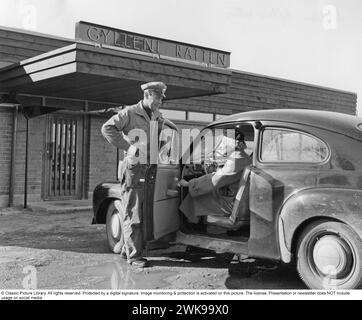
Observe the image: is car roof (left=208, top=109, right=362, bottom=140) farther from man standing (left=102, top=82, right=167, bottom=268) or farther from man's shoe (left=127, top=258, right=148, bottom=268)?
man's shoe (left=127, top=258, right=148, bottom=268)

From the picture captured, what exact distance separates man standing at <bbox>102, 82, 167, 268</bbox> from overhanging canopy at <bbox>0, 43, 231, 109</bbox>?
243 cm

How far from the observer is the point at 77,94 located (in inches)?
389

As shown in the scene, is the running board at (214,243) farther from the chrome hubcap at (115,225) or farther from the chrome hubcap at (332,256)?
the chrome hubcap at (115,225)

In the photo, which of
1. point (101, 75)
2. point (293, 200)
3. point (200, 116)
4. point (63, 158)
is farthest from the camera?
point (200, 116)

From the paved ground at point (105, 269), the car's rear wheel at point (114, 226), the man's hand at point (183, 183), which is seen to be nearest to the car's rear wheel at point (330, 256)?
the paved ground at point (105, 269)

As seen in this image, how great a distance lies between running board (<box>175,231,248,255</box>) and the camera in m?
4.57

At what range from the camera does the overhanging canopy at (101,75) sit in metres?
7.36

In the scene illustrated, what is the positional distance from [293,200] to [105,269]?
7.29 ft

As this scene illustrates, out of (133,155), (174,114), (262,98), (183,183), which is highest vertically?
(262,98)

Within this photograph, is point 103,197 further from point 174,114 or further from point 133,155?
point 174,114

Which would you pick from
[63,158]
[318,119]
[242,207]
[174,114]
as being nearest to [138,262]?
[242,207]

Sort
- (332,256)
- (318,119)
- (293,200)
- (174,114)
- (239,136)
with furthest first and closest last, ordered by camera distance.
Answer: (174,114), (239,136), (318,119), (293,200), (332,256)

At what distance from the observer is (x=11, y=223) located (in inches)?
331
